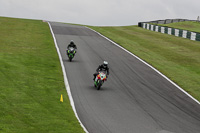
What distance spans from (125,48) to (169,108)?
1754cm

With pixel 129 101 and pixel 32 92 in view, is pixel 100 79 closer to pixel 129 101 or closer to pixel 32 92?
pixel 129 101

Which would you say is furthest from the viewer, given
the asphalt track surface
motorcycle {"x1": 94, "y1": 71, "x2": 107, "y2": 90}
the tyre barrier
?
the tyre barrier

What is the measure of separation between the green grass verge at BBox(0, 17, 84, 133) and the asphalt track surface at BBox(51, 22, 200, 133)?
877mm

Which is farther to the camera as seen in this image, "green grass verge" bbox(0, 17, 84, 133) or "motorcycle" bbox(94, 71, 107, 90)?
"motorcycle" bbox(94, 71, 107, 90)

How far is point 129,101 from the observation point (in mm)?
16531

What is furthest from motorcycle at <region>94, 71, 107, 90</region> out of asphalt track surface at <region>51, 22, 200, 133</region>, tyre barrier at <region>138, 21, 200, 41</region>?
tyre barrier at <region>138, 21, 200, 41</region>

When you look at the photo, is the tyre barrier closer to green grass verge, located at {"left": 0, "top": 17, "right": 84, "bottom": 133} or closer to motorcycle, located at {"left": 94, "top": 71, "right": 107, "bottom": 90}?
green grass verge, located at {"left": 0, "top": 17, "right": 84, "bottom": 133}

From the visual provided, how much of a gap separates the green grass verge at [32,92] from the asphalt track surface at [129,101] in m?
0.88

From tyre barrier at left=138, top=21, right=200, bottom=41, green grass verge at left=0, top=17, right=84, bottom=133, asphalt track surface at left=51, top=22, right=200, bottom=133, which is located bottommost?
tyre barrier at left=138, top=21, right=200, bottom=41

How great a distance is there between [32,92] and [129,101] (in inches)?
193

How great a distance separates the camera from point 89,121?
13336 millimetres

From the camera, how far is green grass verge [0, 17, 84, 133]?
39.5ft

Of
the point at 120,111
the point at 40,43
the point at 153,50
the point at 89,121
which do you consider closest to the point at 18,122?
the point at 89,121

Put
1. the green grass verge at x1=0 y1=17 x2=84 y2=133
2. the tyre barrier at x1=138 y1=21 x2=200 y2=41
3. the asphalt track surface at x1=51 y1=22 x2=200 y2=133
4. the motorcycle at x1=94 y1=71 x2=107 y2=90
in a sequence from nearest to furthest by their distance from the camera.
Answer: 1. the green grass verge at x1=0 y1=17 x2=84 y2=133
2. the asphalt track surface at x1=51 y1=22 x2=200 y2=133
3. the motorcycle at x1=94 y1=71 x2=107 y2=90
4. the tyre barrier at x1=138 y1=21 x2=200 y2=41
